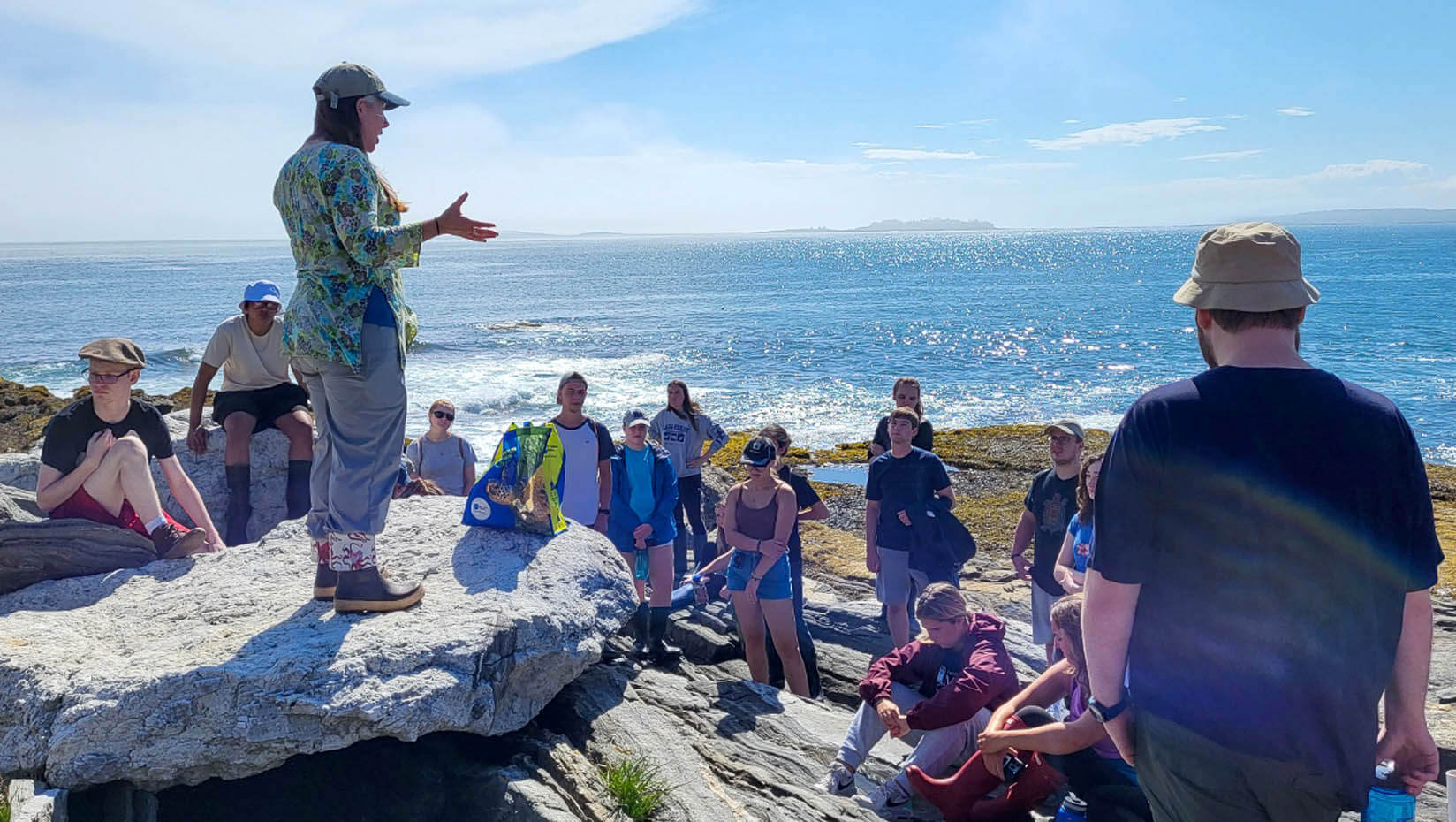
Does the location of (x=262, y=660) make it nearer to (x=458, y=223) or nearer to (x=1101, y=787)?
(x=458, y=223)

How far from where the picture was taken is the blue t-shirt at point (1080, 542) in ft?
20.5

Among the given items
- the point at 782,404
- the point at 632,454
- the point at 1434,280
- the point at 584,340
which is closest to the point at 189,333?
the point at 584,340

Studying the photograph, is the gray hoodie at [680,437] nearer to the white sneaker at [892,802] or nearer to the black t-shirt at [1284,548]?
the white sneaker at [892,802]

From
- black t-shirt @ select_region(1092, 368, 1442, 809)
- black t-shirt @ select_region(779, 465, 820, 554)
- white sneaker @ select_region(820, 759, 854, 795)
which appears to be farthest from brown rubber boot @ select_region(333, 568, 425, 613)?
black t-shirt @ select_region(779, 465, 820, 554)

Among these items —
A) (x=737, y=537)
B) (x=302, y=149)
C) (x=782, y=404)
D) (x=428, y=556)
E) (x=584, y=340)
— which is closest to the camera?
(x=302, y=149)

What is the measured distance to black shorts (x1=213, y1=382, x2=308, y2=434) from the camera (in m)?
7.06

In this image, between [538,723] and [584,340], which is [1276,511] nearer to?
[538,723]

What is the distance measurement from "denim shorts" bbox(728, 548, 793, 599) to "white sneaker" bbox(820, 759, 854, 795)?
2.05 meters

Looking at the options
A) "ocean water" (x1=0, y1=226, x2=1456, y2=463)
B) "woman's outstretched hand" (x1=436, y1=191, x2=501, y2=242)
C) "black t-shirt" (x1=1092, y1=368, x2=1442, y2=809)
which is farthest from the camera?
"ocean water" (x1=0, y1=226, x2=1456, y2=463)

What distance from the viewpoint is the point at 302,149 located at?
422cm

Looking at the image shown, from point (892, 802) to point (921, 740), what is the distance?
434 millimetres

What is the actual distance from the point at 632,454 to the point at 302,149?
14.5 feet

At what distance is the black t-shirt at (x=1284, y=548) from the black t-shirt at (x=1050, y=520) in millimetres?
4605

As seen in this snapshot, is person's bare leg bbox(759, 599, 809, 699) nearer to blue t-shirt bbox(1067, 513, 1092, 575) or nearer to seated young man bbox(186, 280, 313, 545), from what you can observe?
blue t-shirt bbox(1067, 513, 1092, 575)
